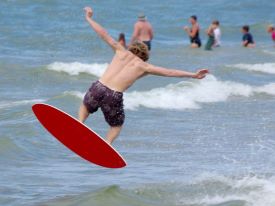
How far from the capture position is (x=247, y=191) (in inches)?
359

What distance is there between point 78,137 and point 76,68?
1273cm

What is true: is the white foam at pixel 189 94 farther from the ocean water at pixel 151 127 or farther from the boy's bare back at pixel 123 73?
the boy's bare back at pixel 123 73

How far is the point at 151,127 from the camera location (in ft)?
44.8

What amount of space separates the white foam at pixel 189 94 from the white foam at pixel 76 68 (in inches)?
113

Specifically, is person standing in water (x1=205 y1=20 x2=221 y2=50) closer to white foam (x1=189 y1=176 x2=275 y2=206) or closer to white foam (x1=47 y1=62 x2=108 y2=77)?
white foam (x1=47 y1=62 x2=108 y2=77)

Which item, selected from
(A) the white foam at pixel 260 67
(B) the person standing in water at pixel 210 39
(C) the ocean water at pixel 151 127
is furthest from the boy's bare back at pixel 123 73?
(B) the person standing in water at pixel 210 39

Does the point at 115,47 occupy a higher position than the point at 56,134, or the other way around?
the point at 115,47

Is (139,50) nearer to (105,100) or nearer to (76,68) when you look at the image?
(105,100)

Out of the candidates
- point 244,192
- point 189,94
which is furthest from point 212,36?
point 244,192

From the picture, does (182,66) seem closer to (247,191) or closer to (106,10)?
(247,191)

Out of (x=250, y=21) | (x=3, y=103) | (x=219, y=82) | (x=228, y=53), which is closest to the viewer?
(x=3, y=103)

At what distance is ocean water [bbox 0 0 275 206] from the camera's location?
30.3ft

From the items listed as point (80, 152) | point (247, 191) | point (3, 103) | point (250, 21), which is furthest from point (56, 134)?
point (250, 21)

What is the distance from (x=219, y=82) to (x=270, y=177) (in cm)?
993
